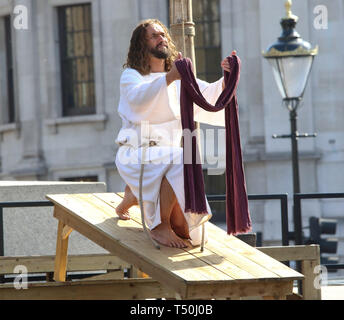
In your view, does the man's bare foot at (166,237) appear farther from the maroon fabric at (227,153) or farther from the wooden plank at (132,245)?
the maroon fabric at (227,153)

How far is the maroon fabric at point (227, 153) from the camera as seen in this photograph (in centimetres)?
770

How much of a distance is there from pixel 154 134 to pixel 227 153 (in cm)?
56

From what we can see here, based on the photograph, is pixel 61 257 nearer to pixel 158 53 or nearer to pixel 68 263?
pixel 68 263

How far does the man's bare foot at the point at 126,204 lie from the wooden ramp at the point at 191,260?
0.15ft

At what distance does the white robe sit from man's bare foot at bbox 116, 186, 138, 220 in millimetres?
319

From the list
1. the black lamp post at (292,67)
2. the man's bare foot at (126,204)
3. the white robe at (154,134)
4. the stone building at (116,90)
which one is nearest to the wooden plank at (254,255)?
the white robe at (154,134)

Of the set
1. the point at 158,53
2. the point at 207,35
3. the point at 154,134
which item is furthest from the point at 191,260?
the point at 207,35

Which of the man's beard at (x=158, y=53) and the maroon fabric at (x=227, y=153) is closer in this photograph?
the maroon fabric at (x=227, y=153)

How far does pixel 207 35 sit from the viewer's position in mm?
25422

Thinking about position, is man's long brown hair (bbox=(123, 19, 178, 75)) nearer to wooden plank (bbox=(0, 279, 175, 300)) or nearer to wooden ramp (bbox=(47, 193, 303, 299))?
wooden ramp (bbox=(47, 193, 303, 299))

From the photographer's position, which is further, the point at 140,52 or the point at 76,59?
the point at 76,59

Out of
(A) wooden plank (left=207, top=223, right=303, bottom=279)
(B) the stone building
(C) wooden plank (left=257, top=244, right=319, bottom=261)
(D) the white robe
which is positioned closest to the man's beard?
(D) the white robe

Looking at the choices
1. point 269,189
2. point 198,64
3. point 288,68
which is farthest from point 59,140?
point 288,68

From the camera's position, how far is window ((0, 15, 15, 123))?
28.5 meters
